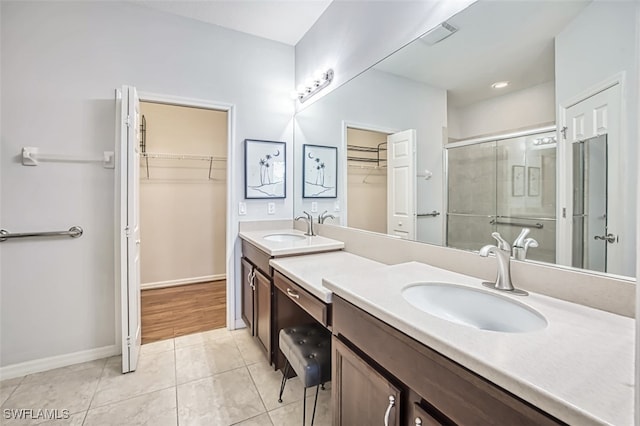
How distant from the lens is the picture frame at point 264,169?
270 centimetres

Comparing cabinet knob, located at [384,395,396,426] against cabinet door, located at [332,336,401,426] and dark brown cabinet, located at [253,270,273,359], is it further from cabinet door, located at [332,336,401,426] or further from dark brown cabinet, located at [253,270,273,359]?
dark brown cabinet, located at [253,270,273,359]

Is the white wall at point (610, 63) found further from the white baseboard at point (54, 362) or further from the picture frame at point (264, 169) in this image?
the white baseboard at point (54, 362)

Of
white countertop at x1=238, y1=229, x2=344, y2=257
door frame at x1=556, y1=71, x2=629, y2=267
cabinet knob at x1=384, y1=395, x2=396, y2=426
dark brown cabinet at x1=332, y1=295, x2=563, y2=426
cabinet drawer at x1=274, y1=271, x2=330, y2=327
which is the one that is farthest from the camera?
white countertop at x1=238, y1=229, x2=344, y2=257

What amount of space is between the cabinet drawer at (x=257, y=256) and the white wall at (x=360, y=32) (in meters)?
1.46

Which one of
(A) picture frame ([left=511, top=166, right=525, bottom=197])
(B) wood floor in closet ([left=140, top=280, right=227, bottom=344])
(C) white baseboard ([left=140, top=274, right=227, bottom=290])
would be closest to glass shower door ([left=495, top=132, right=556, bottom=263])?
(A) picture frame ([left=511, top=166, right=525, bottom=197])

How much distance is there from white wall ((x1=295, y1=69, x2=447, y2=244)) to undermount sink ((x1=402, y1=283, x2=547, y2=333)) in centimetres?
37

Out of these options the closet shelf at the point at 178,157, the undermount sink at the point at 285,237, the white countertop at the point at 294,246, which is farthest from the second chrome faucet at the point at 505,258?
the closet shelf at the point at 178,157

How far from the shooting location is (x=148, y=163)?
11.9 ft

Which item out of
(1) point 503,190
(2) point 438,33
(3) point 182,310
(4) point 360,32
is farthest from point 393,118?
(3) point 182,310

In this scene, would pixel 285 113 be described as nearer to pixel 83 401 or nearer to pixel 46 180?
pixel 46 180

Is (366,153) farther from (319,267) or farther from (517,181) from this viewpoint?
(517,181)

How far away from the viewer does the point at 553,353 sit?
62cm

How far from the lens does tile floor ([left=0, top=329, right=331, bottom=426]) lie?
1.58m

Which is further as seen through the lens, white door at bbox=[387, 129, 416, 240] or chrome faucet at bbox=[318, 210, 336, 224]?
chrome faucet at bbox=[318, 210, 336, 224]
